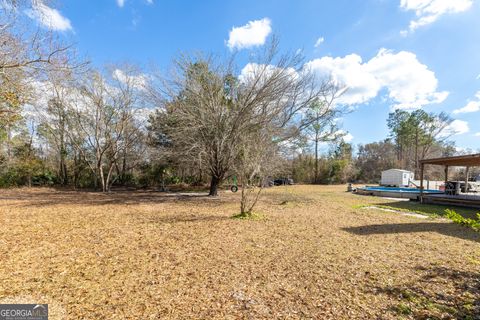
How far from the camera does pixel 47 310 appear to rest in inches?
87.2

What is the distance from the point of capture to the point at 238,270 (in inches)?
127

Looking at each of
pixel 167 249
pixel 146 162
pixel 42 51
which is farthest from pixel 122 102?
pixel 167 249

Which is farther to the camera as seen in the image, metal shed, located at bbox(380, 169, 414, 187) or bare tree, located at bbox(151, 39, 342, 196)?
metal shed, located at bbox(380, 169, 414, 187)

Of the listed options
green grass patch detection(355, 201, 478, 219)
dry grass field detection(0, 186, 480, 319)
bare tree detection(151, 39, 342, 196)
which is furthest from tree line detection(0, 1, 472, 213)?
green grass patch detection(355, 201, 478, 219)

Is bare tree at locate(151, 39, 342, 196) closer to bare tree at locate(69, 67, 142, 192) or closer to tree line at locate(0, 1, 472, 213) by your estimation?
tree line at locate(0, 1, 472, 213)

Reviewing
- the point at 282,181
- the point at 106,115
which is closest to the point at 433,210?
the point at 282,181

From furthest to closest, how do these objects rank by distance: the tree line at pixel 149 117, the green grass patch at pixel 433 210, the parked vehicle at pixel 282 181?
the parked vehicle at pixel 282 181 < the green grass patch at pixel 433 210 < the tree line at pixel 149 117

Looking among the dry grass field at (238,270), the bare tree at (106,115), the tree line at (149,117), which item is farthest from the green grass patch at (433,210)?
the bare tree at (106,115)

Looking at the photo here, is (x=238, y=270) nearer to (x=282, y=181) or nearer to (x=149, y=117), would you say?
(x=149, y=117)

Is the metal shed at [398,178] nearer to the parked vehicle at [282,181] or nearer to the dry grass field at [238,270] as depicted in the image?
the parked vehicle at [282,181]

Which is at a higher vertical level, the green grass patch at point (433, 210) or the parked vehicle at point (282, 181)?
the parked vehicle at point (282, 181)

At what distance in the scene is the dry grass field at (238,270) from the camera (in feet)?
7.67

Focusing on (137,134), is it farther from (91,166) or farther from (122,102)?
(91,166)

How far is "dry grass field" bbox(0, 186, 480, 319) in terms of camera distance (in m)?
2.34
